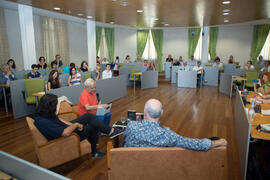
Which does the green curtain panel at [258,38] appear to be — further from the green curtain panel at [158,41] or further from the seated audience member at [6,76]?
the seated audience member at [6,76]

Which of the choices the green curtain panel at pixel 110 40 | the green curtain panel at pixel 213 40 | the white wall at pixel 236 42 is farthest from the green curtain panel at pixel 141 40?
the white wall at pixel 236 42

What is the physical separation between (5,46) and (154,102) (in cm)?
913

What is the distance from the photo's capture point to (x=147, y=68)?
10422mm

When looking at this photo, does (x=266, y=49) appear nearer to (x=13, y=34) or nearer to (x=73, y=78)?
(x=73, y=78)

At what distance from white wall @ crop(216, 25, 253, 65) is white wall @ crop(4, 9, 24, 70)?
42.3 feet

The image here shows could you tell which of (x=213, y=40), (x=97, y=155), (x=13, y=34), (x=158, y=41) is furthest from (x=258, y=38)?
(x=13, y=34)

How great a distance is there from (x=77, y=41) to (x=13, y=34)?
13.7 ft

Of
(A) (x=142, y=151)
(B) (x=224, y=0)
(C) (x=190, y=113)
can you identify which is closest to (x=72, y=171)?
(A) (x=142, y=151)

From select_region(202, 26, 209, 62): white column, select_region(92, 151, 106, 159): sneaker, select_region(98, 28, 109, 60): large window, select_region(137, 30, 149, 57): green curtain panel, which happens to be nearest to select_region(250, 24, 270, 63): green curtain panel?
select_region(202, 26, 209, 62): white column

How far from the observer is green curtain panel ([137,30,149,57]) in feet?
53.7

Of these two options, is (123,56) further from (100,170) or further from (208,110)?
(100,170)

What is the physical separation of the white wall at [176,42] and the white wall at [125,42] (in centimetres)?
254

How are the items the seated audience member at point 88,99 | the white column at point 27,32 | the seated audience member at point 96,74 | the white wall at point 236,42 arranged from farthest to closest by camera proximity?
the white wall at point 236,42 < the seated audience member at point 96,74 < the white column at point 27,32 < the seated audience member at point 88,99

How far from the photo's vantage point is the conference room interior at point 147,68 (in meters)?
3.21
